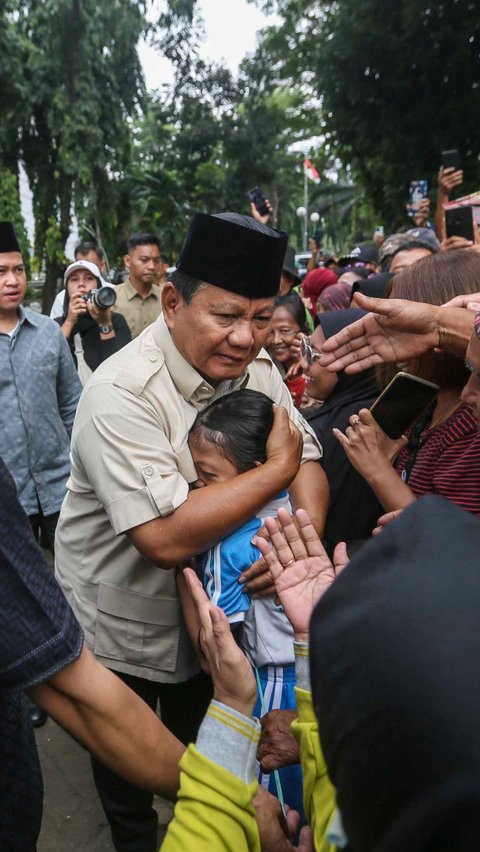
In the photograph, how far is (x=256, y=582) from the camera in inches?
72.6

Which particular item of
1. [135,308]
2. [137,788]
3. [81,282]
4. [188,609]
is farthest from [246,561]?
[135,308]

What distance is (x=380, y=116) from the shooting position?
12.6 meters

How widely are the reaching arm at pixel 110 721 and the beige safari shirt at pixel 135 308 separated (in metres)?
5.09

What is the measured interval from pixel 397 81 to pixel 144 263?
826cm

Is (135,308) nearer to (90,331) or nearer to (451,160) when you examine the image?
(90,331)

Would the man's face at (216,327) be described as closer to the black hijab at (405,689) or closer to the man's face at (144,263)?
the black hijab at (405,689)

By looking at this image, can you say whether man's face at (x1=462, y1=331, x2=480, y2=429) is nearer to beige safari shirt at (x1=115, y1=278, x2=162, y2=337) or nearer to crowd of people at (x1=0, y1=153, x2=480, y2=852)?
crowd of people at (x1=0, y1=153, x2=480, y2=852)

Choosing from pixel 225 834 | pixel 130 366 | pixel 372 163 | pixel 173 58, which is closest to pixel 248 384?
pixel 130 366

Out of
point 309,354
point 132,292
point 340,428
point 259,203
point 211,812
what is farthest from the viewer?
point 132,292

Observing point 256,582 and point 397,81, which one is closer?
point 256,582

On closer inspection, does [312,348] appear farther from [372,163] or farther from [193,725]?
[372,163]

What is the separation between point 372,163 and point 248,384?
42.0 feet

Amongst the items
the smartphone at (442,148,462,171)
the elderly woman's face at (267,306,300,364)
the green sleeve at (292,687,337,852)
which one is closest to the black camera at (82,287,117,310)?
the elderly woman's face at (267,306,300,364)

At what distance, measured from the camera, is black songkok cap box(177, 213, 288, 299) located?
6.26ft
